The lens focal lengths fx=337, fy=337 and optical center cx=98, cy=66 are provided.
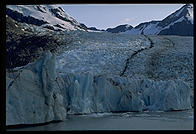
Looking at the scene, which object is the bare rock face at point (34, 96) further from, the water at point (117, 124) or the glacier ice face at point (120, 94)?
the glacier ice face at point (120, 94)

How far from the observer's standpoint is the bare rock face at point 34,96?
832cm

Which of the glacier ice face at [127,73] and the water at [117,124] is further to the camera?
the glacier ice face at [127,73]

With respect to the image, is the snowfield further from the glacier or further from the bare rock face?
the bare rock face

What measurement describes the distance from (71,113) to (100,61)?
11.3m

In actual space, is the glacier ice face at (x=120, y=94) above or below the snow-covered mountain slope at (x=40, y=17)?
below

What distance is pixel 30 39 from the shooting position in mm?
33531

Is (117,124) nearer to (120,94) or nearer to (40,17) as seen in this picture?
(120,94)

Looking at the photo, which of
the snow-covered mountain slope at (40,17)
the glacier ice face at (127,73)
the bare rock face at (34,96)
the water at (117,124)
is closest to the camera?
the water at (117,124)

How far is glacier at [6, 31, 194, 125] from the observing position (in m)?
8.77

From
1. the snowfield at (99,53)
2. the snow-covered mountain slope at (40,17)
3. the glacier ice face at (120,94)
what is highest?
the snow-covered mountain slope at (40,17)

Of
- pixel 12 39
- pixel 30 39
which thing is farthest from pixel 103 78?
pixel 12 39

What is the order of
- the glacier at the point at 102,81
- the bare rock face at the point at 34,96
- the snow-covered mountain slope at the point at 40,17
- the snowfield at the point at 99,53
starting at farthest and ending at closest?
1. the snow-covered mountain slope at the point at 40,17
2. the snowfield at the point at 99,53
3. the glacier at the point at 102,81
4. the bare rock face at the point at 34,96

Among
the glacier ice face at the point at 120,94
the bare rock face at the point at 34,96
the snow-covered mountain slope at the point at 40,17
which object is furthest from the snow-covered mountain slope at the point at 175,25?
the bare rock face at the point at 34,96

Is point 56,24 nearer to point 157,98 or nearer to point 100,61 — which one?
point 100,61
